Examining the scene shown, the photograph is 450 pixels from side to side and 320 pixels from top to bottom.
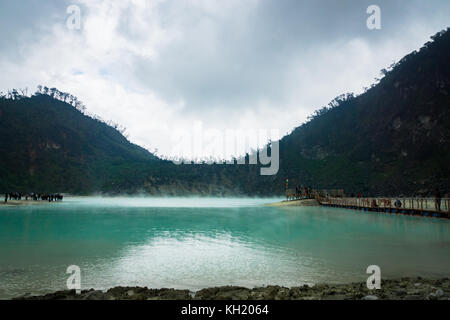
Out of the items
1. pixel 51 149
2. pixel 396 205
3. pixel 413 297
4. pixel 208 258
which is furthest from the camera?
pixel 51 149

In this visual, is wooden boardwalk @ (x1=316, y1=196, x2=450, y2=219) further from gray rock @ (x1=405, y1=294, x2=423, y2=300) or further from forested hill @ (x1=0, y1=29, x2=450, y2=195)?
forested hill @ (x1=0, y1=29, x2=450, y2=195)

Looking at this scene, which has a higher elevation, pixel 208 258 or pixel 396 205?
pixel 396 205

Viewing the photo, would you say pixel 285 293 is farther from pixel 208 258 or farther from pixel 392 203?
pixel 392 203

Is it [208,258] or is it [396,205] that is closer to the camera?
[208,258]

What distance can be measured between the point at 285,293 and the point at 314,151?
11588 cm

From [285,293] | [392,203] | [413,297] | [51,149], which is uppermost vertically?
[51,149]

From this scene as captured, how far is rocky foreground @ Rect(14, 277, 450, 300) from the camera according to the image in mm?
6754

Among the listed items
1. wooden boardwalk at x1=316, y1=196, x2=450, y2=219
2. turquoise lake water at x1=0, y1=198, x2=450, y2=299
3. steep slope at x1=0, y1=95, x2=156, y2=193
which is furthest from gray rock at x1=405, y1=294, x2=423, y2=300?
steep slope at x1=0, y1=95, x2=156, y2=193

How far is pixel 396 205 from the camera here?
3628cm

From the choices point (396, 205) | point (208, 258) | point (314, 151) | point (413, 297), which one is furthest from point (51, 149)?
point (413, 297)

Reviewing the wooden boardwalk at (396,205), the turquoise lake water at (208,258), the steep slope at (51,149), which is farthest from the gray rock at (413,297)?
the steep slope at (51,149)

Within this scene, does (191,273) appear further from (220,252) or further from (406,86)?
(406,86)

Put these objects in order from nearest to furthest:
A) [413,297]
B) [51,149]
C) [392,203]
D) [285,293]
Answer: [413,297]
[285,293]
[392,203]
[51,149]
